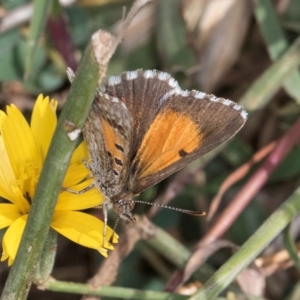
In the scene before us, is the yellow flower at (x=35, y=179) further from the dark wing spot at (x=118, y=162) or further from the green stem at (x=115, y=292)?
the green stem at (x=115, y=292)

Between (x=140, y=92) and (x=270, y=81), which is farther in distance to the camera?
(x=270, y=81)

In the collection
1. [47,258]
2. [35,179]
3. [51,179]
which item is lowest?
[47,258]

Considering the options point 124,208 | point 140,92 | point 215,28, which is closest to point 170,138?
point 140,92

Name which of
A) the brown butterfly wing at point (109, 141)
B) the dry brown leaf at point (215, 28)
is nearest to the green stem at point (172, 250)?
the brown butterfly wing at point (109, 141)

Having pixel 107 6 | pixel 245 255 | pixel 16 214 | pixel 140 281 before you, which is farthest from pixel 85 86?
pixel 107 6

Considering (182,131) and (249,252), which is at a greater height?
(182,131)

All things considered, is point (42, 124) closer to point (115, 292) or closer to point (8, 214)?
point (8, 214)

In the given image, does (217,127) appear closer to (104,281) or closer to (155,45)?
(104,281)

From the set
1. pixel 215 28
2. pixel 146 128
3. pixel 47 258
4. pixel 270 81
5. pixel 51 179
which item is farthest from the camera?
pixel 215 28
